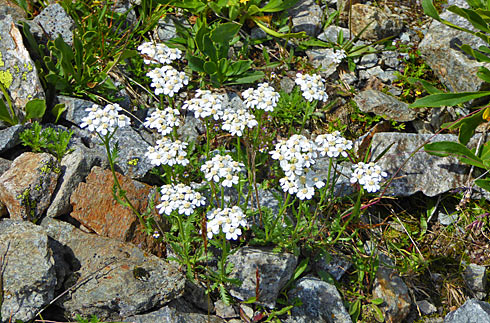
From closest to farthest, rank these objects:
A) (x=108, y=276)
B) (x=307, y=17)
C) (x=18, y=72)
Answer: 1. (x=108, y=276)
2. (x=18, y=72)
3. (x=307, y=17)

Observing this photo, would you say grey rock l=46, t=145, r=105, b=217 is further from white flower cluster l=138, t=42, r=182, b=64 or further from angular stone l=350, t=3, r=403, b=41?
angular stone l=350, t=3, r=403, b=41

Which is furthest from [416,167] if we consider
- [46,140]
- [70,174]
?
[46,140]

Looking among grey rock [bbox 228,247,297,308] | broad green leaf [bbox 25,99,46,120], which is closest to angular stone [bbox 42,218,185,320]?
grey rock [bbox 228,247,297,308]

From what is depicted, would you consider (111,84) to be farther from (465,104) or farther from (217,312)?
(465,104)

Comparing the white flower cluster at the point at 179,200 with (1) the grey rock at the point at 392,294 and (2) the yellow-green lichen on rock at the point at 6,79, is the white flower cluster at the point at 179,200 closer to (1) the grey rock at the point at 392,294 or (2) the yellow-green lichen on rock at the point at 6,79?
(1) the grey rock at the point at 392,294

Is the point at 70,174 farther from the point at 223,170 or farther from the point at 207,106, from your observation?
the point at 223,170

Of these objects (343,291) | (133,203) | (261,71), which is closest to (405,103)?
(261,71)
